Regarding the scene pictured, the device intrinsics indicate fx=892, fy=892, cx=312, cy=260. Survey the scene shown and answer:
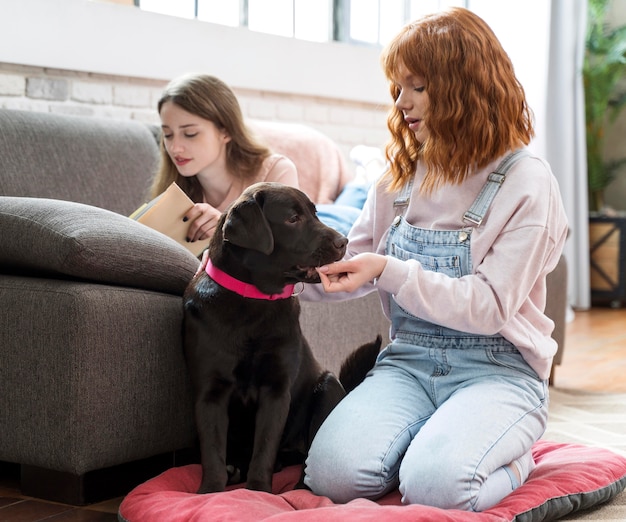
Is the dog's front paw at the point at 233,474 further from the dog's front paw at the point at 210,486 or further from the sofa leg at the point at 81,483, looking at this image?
the sofa leg at the point at 81,483

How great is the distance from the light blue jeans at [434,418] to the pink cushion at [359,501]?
0.05 metres

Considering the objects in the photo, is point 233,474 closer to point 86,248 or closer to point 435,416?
point 435,416

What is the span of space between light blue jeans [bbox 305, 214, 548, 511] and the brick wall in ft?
5.73

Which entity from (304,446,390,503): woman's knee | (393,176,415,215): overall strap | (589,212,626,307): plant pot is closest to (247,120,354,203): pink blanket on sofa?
(393,176,415,215): overall strap

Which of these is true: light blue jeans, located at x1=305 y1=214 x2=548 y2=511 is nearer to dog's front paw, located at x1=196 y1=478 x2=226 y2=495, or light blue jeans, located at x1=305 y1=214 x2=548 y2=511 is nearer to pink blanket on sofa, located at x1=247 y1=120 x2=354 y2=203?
dog's front paw, located at x1=196 y1=478 x2=226 y2=495

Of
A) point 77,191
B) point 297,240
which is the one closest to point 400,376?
point 297,240

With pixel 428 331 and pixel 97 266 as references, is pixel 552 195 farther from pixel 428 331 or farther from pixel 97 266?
pixel 97 266

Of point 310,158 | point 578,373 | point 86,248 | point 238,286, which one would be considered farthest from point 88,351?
point 578,373

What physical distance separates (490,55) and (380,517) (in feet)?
3.13

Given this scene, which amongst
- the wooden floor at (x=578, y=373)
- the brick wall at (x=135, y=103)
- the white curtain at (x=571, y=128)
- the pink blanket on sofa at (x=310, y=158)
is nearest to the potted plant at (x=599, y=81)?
the white curtain at (x=571, y=128)

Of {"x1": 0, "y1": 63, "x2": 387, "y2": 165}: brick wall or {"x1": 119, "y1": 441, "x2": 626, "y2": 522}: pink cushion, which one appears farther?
{"x1": 0, "y1": 63, "x2": 387, "y2": 165}: brick wall

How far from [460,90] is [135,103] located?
1981 mm

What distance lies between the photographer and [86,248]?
5.75 ft

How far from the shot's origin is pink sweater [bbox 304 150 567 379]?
1720 mm
